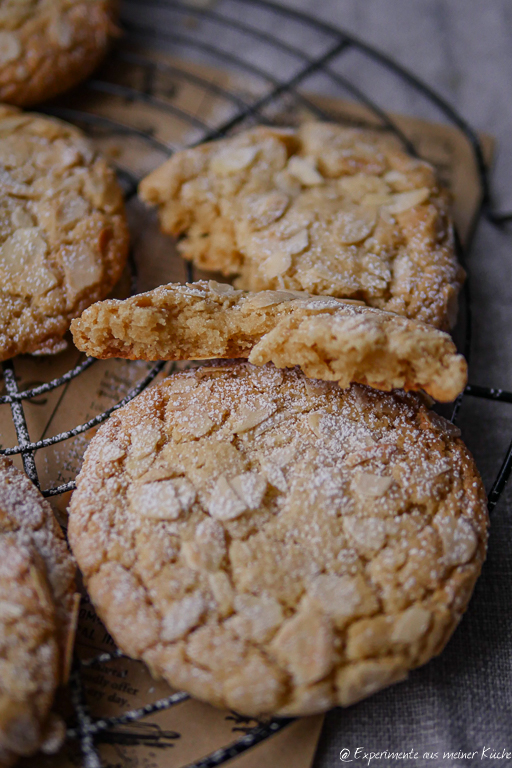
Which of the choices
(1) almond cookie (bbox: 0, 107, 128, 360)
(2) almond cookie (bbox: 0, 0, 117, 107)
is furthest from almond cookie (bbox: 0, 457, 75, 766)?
(2) almond cookie (bbox: 0, 0, 117, 107)

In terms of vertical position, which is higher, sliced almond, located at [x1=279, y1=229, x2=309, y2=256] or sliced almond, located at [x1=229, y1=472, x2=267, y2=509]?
sliced almond, located at [x1=279, y1=229, x2=309, y2=256]

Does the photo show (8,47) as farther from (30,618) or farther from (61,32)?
(30,618)

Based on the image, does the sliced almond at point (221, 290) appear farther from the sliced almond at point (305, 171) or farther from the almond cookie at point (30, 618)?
the almond cookie at point (30, 618)

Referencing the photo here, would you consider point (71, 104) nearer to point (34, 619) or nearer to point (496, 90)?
point (496, 90)

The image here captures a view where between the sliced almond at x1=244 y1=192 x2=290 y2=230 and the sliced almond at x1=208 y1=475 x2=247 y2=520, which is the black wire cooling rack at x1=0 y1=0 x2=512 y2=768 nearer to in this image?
the sliced almond at x1=244 y1=192 x2=290 y2=230

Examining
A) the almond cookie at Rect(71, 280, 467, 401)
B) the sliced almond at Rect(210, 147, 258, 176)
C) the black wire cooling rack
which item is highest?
the black wire cooling rack

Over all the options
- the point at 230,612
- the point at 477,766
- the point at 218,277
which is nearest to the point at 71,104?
the point at 218,277

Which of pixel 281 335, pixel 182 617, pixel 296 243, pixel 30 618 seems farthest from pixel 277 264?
pixel 30 618
